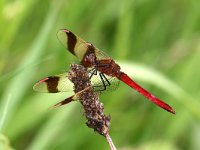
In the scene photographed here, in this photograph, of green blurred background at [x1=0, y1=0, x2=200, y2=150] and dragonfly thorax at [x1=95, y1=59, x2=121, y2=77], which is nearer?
dragonfly thorax at [x1=95, y1=59, x2=121, y2=77]

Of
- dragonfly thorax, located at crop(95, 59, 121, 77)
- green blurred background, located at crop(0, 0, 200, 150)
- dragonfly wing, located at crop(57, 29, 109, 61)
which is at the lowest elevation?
dragonfly thorax, located at crop(95, 59, 121, 77)

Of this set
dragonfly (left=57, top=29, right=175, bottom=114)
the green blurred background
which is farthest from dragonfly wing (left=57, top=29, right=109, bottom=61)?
the green blurred background

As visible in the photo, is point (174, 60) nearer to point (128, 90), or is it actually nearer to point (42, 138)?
point (128, 90)

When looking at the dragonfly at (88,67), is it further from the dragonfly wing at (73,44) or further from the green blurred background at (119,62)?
the green blurred background at (119,62)

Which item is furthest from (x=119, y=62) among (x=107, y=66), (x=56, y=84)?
(x=56, y=84)

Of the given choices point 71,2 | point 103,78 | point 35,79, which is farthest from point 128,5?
point 103,78

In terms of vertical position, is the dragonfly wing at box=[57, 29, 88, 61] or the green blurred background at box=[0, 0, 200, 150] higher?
the green blurred background at box=[0, 0, 200, 150]

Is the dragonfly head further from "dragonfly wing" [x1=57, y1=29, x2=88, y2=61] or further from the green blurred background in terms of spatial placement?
the green blurred background

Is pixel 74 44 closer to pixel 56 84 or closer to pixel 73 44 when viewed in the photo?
pixel 73 44

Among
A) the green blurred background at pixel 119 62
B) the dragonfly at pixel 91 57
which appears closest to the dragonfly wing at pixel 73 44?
the dragonfly at pixel 91 57
